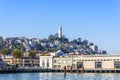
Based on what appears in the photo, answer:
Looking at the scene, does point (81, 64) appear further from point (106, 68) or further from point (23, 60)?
point (23, 60)

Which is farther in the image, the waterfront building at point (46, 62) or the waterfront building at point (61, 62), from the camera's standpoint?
the waterfront building at point (46, 62)

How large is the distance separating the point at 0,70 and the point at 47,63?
33.8 meters

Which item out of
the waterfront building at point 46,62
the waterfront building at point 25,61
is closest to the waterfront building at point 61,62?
the waterfront building at point 46,62

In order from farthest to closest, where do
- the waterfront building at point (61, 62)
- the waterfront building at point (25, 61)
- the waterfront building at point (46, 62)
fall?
the waterfront building at point (25, 61) < the waterfront building at point (46, 62) < the waterfront building at point (61, 62)

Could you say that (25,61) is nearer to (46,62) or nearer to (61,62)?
(46,62)

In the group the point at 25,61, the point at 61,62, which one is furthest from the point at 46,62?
the point at 25,61

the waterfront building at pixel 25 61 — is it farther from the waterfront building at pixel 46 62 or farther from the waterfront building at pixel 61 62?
the waterfront building at pixel 61 62

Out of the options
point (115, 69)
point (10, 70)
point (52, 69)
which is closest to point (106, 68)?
point (115, 69)

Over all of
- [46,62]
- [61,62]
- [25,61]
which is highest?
[25,61]

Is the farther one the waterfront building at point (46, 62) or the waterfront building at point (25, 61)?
the waterfront building at point (25, 61)

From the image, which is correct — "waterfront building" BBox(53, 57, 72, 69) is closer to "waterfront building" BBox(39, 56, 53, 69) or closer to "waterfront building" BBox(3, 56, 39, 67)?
"waterfront building" BBox(39, 56, 53, 69)

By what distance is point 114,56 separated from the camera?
502 feet

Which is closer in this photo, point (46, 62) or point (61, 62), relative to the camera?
point (61, 62)

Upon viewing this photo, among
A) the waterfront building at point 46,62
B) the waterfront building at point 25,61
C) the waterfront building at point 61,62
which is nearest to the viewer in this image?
the waterfront building at point 61,62
